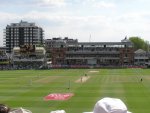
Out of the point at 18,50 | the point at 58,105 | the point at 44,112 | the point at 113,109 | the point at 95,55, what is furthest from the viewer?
the point at 95,55

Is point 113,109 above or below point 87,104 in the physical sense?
above

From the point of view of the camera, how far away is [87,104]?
27.5m

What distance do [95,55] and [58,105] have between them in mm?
143875

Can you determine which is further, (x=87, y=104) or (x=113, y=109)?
(x=87, y=104)

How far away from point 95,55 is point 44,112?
5799 inches

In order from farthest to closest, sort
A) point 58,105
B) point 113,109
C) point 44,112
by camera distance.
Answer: point 58,105 < point 44,112 < point 113,109

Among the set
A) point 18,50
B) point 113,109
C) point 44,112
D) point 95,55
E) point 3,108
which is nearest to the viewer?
point 113,109

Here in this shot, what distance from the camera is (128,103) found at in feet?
92.7

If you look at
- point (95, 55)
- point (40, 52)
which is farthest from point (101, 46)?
point (40, 52)

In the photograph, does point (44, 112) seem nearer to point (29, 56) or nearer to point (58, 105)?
point (58, 105)

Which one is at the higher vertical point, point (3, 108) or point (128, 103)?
point (3, 108)

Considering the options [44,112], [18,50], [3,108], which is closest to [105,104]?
[3,108]

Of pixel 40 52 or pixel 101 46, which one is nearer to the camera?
pixel 40 52

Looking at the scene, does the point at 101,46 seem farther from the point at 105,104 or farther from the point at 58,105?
the point at 105,104
